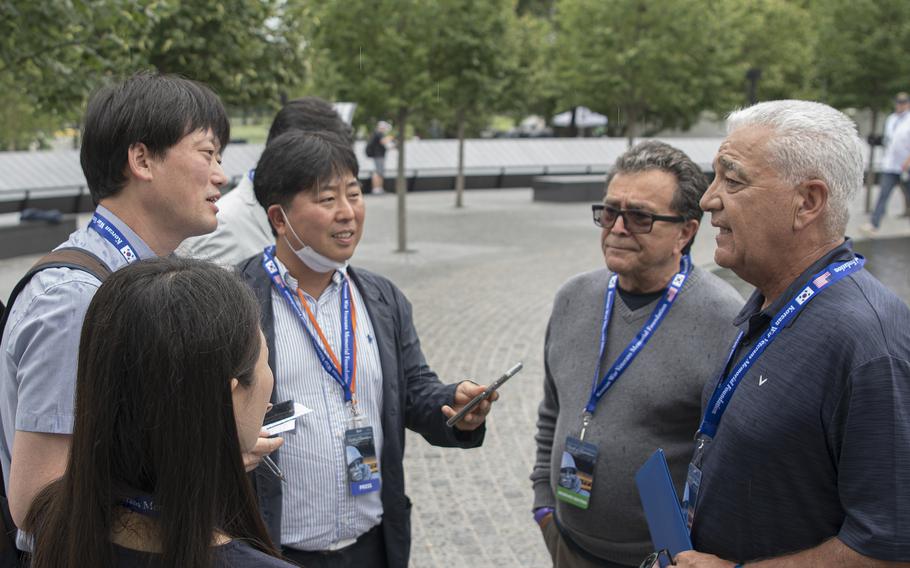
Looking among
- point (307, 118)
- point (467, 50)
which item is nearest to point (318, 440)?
point (307, 118)

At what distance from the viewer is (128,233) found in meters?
2.43

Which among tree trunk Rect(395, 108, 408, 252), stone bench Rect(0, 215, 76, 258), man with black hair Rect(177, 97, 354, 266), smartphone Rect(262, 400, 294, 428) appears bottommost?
stone bench Rect(0, 215, 76, 258)

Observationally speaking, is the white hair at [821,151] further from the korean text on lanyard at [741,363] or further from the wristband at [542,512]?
the wristband at [542,512]

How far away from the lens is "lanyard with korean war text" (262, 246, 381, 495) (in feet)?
9.61

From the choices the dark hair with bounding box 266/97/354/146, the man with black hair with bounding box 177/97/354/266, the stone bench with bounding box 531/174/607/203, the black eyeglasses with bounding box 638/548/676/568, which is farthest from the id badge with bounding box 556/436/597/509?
the stone bench with bounding box 531/174/607/203

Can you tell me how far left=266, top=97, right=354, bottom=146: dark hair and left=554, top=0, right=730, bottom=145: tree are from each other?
15004mm

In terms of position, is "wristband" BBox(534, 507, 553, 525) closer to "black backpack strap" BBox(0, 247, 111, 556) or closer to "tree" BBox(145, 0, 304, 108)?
"black backpack strap" BBox(0, 247, 111, 556)

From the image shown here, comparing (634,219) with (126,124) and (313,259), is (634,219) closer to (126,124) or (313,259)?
(313,259)

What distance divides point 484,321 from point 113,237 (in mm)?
7976

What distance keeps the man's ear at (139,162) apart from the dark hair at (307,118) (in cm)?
252

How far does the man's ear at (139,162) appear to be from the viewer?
2428mm

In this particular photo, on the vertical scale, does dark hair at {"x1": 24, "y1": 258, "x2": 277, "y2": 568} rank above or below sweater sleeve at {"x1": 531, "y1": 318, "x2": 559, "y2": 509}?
above

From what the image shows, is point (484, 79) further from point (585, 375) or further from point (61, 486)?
point (61, 486)

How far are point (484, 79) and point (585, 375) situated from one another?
46.0 feet
